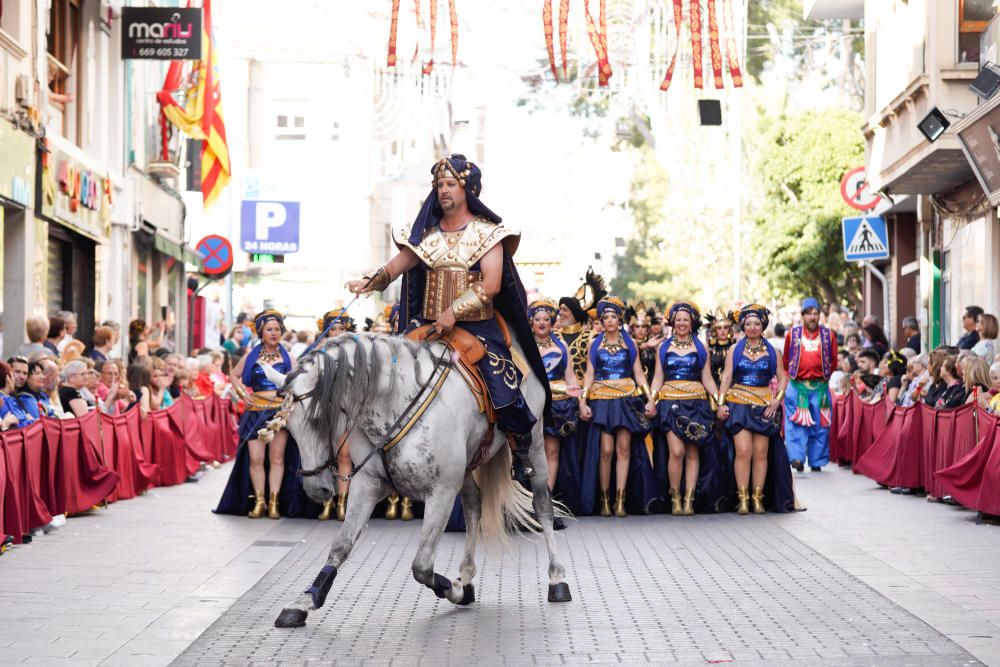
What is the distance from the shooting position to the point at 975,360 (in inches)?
588

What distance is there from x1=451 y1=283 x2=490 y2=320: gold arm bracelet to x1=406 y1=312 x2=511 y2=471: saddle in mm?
153

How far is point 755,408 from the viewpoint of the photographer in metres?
15.0

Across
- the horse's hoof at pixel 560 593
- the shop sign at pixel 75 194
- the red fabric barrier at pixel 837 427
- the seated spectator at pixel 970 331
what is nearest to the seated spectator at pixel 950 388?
the seated spectator at pixel 970 331

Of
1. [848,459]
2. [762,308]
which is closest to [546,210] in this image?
[848,459]

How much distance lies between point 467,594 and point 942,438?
7.47m

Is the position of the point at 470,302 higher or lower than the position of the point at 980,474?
higher

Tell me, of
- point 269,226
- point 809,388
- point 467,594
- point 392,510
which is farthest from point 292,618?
point 269,226

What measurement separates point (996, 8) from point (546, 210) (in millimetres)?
71980

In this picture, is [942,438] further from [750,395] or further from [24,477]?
[24,477]

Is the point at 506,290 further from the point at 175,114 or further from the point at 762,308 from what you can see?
the point at 175,114

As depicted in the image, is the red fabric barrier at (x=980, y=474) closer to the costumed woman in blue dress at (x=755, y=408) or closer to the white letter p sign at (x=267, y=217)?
the costumed woman in blue dress at (x=755, y=408)

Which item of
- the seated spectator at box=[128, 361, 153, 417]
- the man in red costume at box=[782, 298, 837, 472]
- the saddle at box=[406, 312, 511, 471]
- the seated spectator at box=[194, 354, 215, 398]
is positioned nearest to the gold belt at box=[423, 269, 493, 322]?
the saddle at box=[406, 312, 511, 471]

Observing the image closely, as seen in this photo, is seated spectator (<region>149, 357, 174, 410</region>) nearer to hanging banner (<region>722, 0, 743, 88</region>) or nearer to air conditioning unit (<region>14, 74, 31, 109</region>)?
air conditioning unit (<region>14, 74, 31, 109</region>)

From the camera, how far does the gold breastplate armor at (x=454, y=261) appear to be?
941cm
